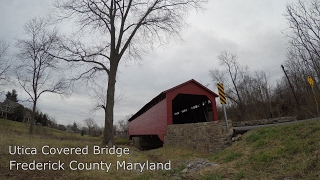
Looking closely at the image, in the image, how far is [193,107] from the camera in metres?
23.5

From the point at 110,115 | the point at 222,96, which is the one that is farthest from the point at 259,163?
the point at 110,115

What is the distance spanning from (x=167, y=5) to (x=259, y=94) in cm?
2397

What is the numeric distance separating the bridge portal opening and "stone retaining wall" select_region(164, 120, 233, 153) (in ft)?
23.0

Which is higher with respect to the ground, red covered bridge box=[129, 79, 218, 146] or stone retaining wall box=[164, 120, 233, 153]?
red covered bridge box=[129, 79, 218, 146]

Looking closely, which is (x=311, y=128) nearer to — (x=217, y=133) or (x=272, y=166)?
(x=272, y=166)

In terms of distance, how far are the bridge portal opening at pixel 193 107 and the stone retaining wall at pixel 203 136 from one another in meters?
7.01

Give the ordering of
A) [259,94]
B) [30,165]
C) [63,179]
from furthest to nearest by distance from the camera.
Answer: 1. [259,94]
2. [30,165]
3. [63,179]

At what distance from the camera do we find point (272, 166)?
4.08 meters

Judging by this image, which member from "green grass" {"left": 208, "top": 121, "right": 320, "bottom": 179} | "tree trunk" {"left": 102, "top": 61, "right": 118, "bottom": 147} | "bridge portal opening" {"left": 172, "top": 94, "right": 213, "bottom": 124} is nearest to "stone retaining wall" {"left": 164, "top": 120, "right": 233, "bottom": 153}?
"green grass" {"left": 208, "top": 121, "right": 320, "bottom": 179}

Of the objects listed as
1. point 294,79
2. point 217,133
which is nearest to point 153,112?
point 217,133

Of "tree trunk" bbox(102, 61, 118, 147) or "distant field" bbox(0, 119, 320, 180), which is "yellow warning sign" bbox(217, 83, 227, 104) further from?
"tree trunk" bbox(102, 61, 118, 147)

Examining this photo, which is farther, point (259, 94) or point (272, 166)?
point (259, 94)

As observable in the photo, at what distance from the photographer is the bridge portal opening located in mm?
19550

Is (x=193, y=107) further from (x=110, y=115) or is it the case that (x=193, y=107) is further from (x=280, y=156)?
(x=280, y=156)
